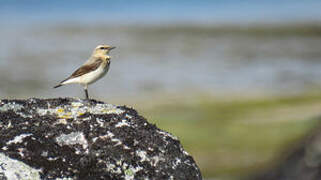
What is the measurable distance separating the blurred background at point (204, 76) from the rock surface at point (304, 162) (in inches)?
97.2

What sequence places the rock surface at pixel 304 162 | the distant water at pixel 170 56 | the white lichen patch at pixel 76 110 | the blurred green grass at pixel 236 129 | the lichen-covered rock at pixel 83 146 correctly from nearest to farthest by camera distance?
the lichen-covered rock at pixel 83 146 < the white lichen patch at pixel 76 110 < the rock surface at pixel 304 162 < the blurred green grass at pixel 236 129 < the distant water at pixel 170 56

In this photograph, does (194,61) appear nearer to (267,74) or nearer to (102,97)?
(267,74)

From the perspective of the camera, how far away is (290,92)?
190 feet

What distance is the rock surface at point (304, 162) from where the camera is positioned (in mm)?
16578

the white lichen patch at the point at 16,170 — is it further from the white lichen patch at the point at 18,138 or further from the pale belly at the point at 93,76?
the pale belly at the point at 93,76

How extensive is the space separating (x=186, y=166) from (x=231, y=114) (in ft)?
110

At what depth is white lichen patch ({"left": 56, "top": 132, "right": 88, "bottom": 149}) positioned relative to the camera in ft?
27.7

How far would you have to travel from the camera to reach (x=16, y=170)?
25.5ft

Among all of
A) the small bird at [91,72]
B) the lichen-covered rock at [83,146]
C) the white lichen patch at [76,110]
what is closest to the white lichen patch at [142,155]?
the lichen-covered rock at [83,146]

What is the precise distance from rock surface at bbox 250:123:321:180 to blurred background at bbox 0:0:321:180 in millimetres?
2469

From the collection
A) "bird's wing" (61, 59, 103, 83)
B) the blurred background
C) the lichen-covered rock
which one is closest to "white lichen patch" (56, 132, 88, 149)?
the lichen-covered rock

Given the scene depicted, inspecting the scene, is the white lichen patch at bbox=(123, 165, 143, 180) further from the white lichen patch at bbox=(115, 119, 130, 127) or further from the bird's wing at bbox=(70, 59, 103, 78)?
the bird's wing at bbox=(70, 59, 103, 78)

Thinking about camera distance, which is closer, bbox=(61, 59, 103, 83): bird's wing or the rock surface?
bbox=(61, 59, 103, 83): bird's wing

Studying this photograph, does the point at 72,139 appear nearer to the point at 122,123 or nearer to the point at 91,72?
the point at 122,123
